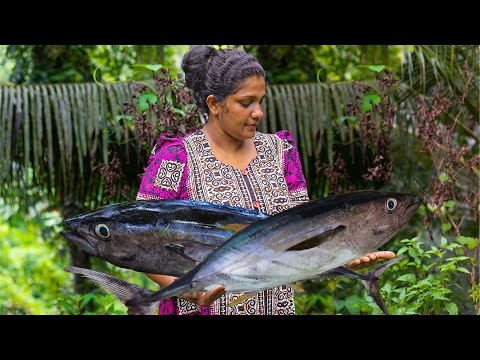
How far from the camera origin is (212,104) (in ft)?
8.37

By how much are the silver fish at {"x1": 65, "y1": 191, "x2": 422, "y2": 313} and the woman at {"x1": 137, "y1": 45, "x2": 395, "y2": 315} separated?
238 millimetres

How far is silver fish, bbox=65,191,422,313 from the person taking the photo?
7.34ft

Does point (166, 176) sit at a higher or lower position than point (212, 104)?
lower

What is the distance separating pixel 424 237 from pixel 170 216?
3345 mm

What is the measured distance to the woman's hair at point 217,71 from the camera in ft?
8.12

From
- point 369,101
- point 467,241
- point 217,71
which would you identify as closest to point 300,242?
point 217,71

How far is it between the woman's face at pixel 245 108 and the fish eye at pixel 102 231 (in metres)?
0.51

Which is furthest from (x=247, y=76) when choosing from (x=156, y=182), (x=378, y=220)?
(x=378, y=220)

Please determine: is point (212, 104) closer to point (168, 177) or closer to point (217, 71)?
point (217, 71)

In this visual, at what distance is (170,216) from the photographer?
236cm

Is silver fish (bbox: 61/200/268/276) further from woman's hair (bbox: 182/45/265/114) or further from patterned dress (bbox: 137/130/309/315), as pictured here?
woman's hair (bbox: 182/45/265/114)

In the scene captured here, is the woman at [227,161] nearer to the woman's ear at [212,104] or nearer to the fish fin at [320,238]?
the woman's ear at [212,104]

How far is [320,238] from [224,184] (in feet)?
1.51

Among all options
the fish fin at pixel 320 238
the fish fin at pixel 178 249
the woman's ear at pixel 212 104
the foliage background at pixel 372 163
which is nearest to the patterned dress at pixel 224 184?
the woman's ear at pixel 212 104
